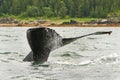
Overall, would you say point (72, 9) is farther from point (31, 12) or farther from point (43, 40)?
point (43, 40)

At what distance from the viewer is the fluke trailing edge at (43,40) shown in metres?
17.8

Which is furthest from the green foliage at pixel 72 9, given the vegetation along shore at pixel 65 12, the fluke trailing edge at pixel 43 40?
the fluke trailing edge at pixel 43 40

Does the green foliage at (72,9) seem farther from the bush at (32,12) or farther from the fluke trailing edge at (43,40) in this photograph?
the fluke trailing edge at (43,40)

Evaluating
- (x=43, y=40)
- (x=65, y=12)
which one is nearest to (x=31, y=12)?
(x=65, y=12)

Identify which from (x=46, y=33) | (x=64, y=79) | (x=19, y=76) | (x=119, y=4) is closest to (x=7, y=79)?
(x=19, y=76)

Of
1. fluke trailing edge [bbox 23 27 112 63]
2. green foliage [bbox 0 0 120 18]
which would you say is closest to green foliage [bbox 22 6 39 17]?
green foliage [bbox 0 0 120 18]

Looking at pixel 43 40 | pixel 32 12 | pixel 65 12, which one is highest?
pixel 43 40

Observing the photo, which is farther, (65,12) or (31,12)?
(31,12)

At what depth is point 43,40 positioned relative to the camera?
18344 millimetres

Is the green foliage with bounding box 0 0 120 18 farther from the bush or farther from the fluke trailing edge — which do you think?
the fluke trailing edge

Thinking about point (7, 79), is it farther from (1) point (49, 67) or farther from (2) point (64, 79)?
(1) point (49, 67)

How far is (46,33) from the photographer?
1805 cm

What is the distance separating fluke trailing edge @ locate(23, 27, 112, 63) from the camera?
58.4 feet

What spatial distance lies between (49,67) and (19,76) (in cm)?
302
